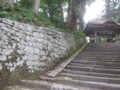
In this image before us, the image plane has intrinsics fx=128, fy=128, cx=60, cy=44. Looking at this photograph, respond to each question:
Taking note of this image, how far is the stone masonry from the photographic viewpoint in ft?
12.3

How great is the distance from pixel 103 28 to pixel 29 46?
11.7 metres

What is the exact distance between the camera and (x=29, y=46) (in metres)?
4.41

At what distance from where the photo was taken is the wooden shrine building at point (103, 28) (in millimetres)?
13248

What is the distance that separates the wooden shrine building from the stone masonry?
8.20m

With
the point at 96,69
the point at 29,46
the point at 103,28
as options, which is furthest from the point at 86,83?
the point at 103,28

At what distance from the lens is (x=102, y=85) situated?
12.7ft

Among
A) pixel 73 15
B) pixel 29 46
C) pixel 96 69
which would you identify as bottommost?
pixel 96 69

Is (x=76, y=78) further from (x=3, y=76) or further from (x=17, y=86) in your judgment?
(x=3, y=76)

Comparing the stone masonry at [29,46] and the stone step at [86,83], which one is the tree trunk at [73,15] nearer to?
the stone masonry at [29,46]

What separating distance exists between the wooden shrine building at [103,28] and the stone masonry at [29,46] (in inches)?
323

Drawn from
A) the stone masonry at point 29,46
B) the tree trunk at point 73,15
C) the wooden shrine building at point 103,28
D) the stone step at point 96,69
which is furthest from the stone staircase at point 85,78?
the wooden shrine building at point 103,28

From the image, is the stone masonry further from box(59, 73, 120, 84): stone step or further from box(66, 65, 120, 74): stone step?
box(59, 73, 120, 84): stone step

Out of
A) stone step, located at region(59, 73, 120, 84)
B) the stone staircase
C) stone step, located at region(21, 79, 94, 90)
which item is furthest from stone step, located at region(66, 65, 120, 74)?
stone step, located at region(21, 79, 94, 90)

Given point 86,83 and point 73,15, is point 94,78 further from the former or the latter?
point 73,15
